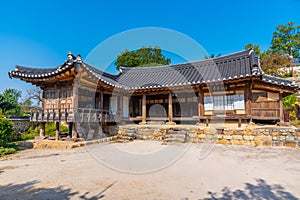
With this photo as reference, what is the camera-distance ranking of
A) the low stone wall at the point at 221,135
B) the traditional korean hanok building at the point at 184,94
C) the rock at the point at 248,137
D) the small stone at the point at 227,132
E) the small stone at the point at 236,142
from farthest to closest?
the traditional korean hanok building at the point at 184,94
the small stone at the point at 227,132
the small stone at the point at 236,142
the rock at the point at 248,137
the low stone wall at the point at 221,135

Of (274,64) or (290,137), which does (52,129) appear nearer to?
(290,137)

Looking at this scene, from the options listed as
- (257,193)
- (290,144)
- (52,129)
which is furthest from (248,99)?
(52,129)

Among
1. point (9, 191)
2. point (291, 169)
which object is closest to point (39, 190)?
point (9, 191)

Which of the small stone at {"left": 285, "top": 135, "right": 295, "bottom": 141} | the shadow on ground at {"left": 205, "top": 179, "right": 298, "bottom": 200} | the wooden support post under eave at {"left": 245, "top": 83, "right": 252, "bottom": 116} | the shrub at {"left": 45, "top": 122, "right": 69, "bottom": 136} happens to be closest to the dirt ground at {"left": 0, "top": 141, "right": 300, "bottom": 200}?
the shadow on ground at {"left": 205, "top": 179, "right": 298, "bottom": 200}

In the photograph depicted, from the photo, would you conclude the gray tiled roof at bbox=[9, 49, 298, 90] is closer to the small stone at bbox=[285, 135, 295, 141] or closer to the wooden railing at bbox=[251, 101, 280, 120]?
the wooden railing at bbox=[251, 101, 280, 120]

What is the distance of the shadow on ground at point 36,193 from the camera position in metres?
3.82

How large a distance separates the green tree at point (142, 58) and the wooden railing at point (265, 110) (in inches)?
984

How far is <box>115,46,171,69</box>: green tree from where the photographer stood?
33.2 m

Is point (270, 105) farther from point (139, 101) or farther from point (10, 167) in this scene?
point (10, 167)

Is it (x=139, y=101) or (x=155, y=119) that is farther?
(x=139, y=101)

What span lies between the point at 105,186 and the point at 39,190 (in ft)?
4.97

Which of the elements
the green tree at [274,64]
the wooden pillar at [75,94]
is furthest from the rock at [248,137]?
the green tree at [274,64]

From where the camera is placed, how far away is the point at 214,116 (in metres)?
11.2

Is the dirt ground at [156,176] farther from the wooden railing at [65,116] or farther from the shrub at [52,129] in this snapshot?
the shrub at [52,129]
